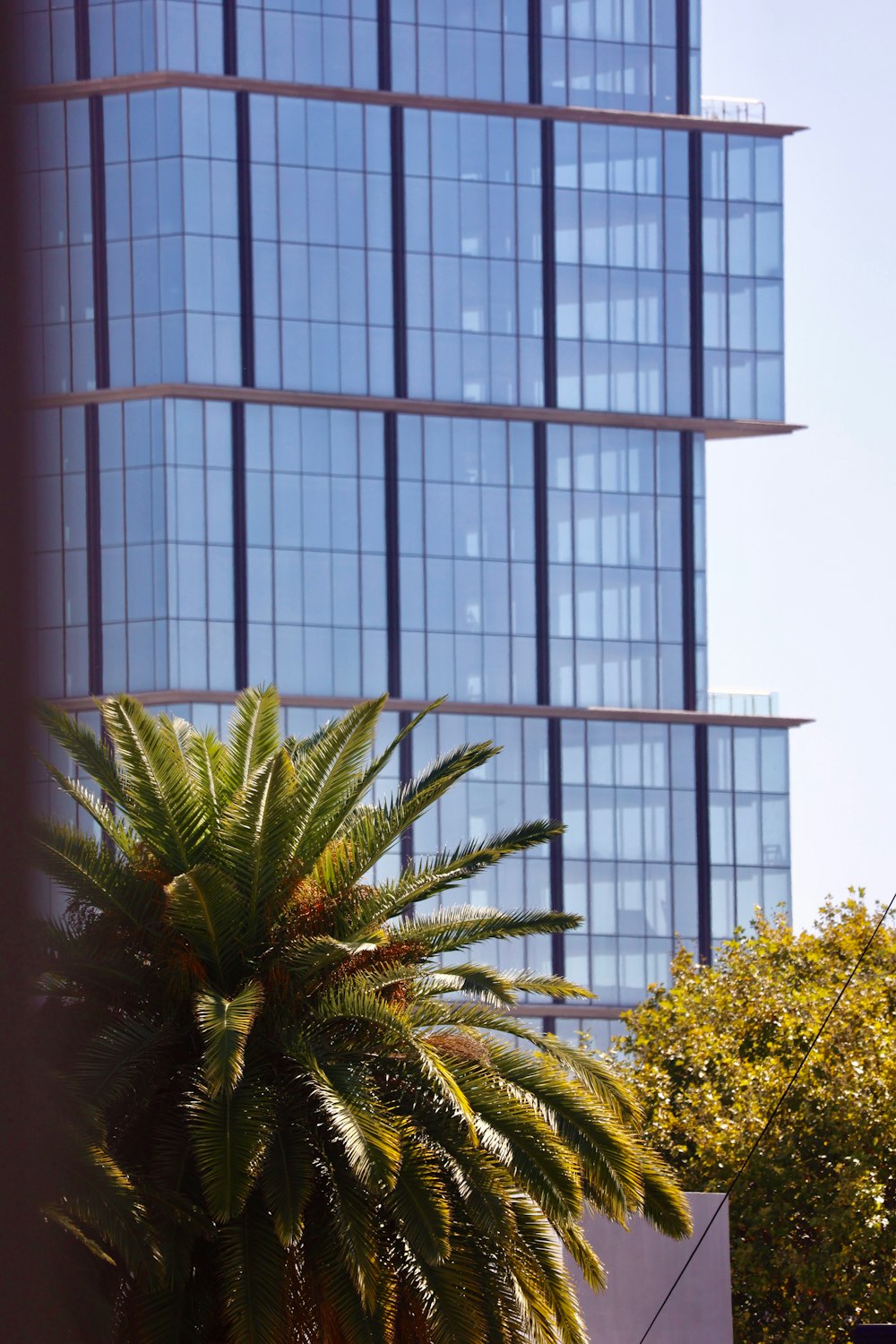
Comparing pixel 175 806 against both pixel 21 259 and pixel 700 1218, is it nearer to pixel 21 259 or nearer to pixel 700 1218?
pixel 700 1218

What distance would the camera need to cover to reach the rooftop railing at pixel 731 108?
74625 mm

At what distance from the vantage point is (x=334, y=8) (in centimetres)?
7088

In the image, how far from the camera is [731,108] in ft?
246

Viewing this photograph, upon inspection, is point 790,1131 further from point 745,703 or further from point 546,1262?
point 745,703

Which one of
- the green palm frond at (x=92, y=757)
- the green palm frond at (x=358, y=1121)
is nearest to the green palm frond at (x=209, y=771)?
the green palm frond at (x=92, y=757)

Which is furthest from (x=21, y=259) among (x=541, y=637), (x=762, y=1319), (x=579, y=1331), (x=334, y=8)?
(x=334, y=8)

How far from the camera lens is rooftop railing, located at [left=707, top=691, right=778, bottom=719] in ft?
236

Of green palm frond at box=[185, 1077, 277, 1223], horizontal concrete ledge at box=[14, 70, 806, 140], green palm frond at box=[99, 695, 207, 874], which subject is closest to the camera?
green palm frond at box=[185, 1077, 277, 1223]

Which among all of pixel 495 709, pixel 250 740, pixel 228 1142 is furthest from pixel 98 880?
pixel 495 709

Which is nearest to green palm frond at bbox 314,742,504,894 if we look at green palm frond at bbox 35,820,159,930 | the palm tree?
the palm tree

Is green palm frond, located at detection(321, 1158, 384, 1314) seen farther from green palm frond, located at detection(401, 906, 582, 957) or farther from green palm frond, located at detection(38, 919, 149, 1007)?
green palm frond, located at detection(401, 906, 582, 957)

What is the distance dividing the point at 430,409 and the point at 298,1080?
185ft

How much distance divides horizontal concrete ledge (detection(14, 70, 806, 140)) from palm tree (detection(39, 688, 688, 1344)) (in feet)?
182

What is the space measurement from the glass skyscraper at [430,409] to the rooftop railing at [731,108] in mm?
2525
